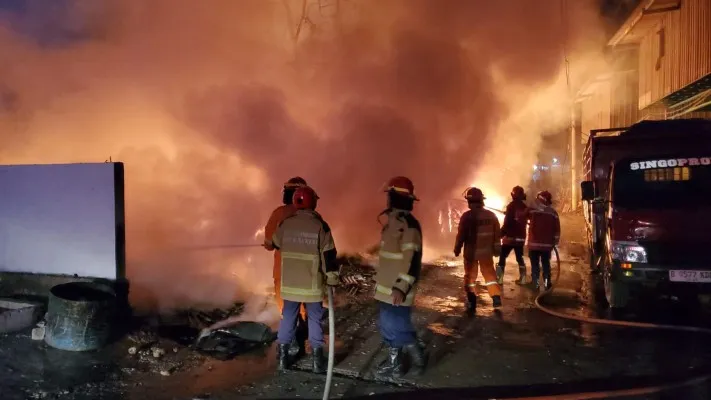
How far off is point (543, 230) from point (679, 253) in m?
1.95

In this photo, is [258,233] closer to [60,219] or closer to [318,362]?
[60,219]

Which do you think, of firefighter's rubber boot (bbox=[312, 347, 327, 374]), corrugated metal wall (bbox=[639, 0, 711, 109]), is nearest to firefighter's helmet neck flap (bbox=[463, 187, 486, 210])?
firefighter's rubber boot (bbox=[312, 347, 327, 374])

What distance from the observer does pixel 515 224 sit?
25.4 feet

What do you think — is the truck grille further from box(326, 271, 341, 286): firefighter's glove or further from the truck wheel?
box(326, 271, 341, 286): firefighter's glove

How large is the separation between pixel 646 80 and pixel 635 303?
34.1 feet

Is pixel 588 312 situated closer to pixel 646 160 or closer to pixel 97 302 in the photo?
pixel 646 160

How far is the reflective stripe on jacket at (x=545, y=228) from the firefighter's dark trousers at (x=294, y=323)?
4.28 metres

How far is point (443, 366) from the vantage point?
4367 millimetres

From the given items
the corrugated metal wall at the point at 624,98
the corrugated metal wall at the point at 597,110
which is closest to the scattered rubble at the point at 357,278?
the corrugated metal wall at the point at 624,98

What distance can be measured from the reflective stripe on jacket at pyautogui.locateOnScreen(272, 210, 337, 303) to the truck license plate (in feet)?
12.7

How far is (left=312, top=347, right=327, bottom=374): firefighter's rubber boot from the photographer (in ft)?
13.7

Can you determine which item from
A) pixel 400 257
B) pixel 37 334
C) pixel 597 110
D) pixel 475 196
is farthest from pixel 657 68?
pixel 37 334

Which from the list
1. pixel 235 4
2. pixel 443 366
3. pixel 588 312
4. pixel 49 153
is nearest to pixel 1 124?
pixel 49 153

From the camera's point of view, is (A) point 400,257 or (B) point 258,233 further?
(B) point 258,233
